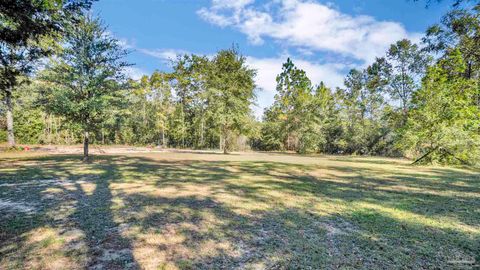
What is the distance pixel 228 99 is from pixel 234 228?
19.6 m

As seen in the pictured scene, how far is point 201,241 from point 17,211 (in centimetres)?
380

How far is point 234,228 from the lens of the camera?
3846mm

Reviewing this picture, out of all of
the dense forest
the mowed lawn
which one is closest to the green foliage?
the dense forest

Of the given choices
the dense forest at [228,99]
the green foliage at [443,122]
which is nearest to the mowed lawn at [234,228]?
the dense forest at [228,99]

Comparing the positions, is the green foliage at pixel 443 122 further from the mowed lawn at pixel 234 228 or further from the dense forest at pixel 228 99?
the mowed lawn at pixel 234 228

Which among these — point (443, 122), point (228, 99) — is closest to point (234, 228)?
point (443, 122)

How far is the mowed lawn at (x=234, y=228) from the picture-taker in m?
2.84

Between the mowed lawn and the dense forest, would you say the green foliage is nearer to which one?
the dense forest

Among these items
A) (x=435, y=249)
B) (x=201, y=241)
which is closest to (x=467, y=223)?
(x=435, y=249)

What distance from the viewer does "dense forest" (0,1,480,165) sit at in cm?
859

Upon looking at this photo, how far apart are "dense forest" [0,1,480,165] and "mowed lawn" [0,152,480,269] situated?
11.0 feet

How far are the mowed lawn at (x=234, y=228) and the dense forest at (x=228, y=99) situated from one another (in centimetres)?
334

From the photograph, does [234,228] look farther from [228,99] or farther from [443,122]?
[228,99]

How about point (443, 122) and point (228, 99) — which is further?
point (228, 99)
